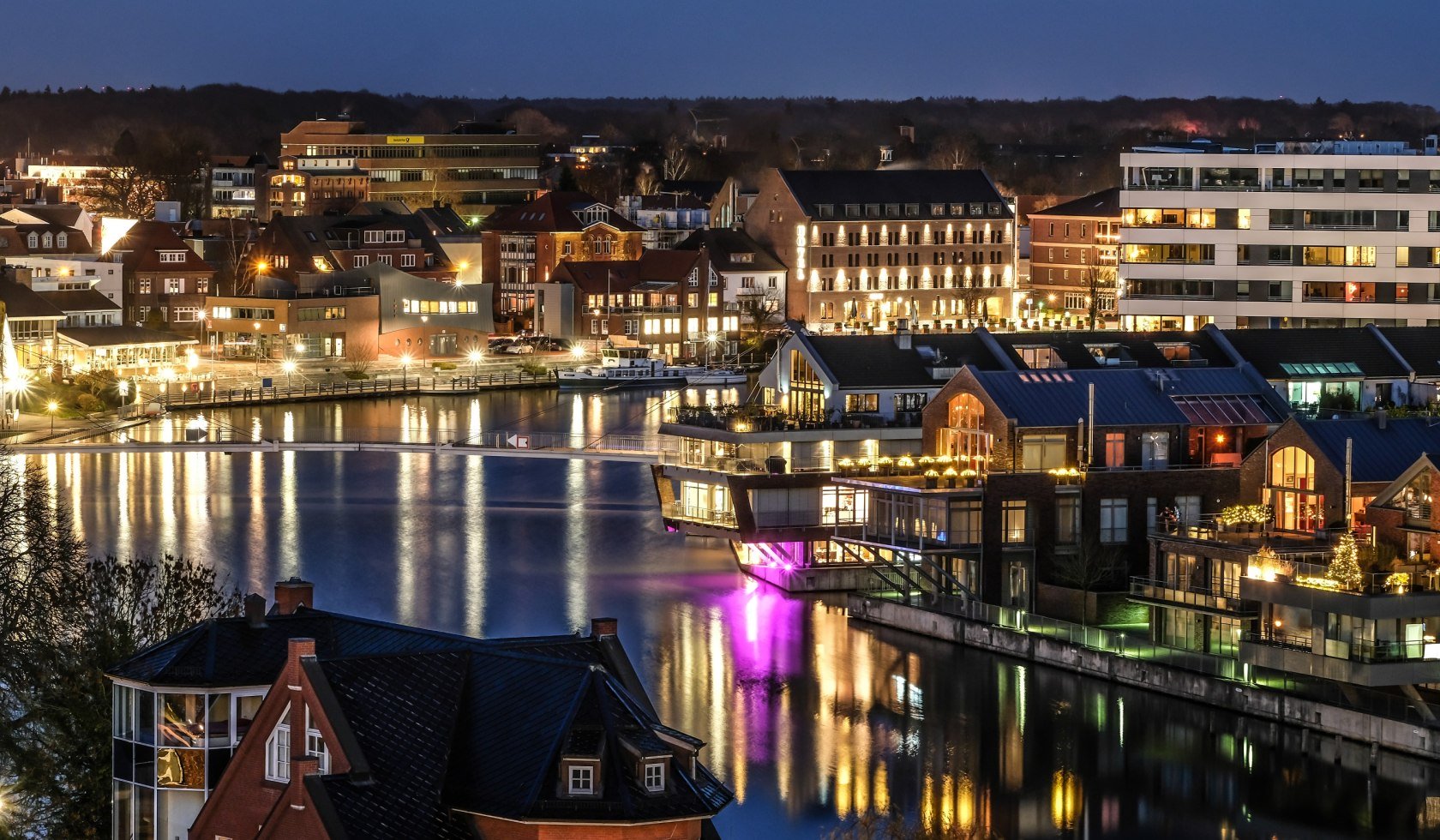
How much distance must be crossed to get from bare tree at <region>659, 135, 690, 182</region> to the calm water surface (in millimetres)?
53680

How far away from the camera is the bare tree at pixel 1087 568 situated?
25859mm

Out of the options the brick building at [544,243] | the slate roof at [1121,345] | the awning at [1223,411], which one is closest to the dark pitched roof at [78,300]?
the brick building at [544,243]

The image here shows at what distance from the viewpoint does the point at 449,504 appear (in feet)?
115

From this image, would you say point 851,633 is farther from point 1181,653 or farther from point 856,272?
point 856,272

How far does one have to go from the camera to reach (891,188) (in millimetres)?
63062

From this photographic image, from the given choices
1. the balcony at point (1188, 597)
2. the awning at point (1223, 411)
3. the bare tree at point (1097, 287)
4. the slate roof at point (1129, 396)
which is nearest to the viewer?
the balcony at point (1188, 597)

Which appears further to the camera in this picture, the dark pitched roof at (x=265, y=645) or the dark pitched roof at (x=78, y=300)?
the dark pitched roof at (x=78, y=300)

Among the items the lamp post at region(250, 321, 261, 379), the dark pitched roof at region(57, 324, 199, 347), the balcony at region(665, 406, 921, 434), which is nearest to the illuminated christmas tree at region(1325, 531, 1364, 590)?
the balcony at region(665, 406, 921, 434)

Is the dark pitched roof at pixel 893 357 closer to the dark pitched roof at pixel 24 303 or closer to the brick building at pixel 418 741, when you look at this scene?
the brick building at pixel 418 741

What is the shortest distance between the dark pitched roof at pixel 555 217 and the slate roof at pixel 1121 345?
32508 mm

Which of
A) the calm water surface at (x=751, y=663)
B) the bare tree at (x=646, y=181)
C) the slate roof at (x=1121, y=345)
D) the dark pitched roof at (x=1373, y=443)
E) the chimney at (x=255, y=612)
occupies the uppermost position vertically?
the bare tree at (x=646, y=181)

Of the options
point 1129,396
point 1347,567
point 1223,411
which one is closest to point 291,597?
point 1347,567

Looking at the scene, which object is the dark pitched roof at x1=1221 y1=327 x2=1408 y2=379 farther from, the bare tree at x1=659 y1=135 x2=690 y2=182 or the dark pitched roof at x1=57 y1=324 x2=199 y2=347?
the bare tree at x1=659 y1=135 x2=690 y2=182

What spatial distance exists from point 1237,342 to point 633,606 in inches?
362
